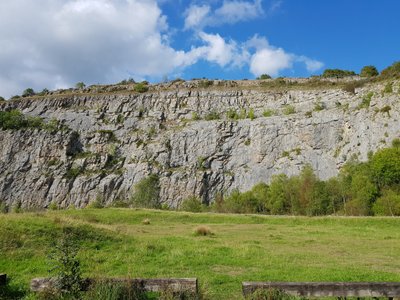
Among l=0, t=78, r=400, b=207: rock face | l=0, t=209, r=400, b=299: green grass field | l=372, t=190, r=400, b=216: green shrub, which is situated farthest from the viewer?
l=0, t=78, r=400, b=207: rock face

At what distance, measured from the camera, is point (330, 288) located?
754 centimetres

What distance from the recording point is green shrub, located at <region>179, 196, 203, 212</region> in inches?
2963

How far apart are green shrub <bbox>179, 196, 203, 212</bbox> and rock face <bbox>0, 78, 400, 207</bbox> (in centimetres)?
262

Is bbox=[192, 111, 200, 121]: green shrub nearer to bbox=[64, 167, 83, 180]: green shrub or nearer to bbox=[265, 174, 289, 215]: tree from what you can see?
bbox=[265, 174, 289, 215]: tree

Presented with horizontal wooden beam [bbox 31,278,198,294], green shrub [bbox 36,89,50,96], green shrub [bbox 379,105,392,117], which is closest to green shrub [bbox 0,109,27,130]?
green shrub [bbox 36,89,50,96]

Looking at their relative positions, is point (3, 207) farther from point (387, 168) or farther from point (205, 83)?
point (387, 168)

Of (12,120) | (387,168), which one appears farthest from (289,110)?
(12,120)

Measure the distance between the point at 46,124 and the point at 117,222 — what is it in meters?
63.1

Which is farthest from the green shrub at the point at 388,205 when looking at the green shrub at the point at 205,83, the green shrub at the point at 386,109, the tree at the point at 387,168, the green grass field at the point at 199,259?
the green shrub at the point at 205,83

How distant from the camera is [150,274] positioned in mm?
13141

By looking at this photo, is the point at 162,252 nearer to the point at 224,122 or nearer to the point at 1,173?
the point at 224,122

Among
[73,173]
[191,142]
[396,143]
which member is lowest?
[73,173]

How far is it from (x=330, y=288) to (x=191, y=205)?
69.5 metres

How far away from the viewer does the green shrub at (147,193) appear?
251 feet
